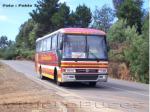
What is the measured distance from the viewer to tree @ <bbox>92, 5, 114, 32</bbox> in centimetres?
→ 7931

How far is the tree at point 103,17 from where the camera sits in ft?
260

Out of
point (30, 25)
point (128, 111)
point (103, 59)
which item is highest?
point (30, 25)

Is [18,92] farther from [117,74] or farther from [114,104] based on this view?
[117,74]

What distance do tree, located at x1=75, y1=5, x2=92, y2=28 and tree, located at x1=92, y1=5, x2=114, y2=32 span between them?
3.89 m

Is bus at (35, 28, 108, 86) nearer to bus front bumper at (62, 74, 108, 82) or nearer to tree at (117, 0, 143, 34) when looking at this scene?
bus front bumper at (62, 74, 108, 82)

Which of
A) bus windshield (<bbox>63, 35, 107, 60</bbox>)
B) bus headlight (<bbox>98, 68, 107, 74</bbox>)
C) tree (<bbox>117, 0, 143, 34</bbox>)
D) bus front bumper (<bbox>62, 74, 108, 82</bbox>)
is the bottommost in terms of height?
bus front bumper (<bbox>62, 74, 108, 82</bbox>)

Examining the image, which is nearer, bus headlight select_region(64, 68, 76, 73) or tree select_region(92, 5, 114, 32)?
bus headlight select_region(64, 68, 76, 73)

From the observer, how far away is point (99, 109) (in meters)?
16.0

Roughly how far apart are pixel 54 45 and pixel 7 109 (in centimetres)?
1276

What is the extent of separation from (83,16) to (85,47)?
60.0 meters

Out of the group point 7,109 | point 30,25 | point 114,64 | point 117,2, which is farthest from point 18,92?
point 30,25

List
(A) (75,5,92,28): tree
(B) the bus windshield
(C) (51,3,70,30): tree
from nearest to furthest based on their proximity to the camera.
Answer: (B) the bus windshield
(C) (51,3,70,30): tree
(A) (75,5,92,28): tree

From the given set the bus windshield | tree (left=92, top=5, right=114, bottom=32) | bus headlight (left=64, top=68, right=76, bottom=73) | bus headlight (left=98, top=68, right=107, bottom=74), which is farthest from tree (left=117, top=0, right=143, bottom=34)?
bus headlight (left=64, top=68, right=76, bottom=73)

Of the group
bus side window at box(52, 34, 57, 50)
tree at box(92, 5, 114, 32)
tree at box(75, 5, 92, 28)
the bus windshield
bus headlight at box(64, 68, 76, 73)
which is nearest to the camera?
bus headlight at box(64, 68, 76, 73)
